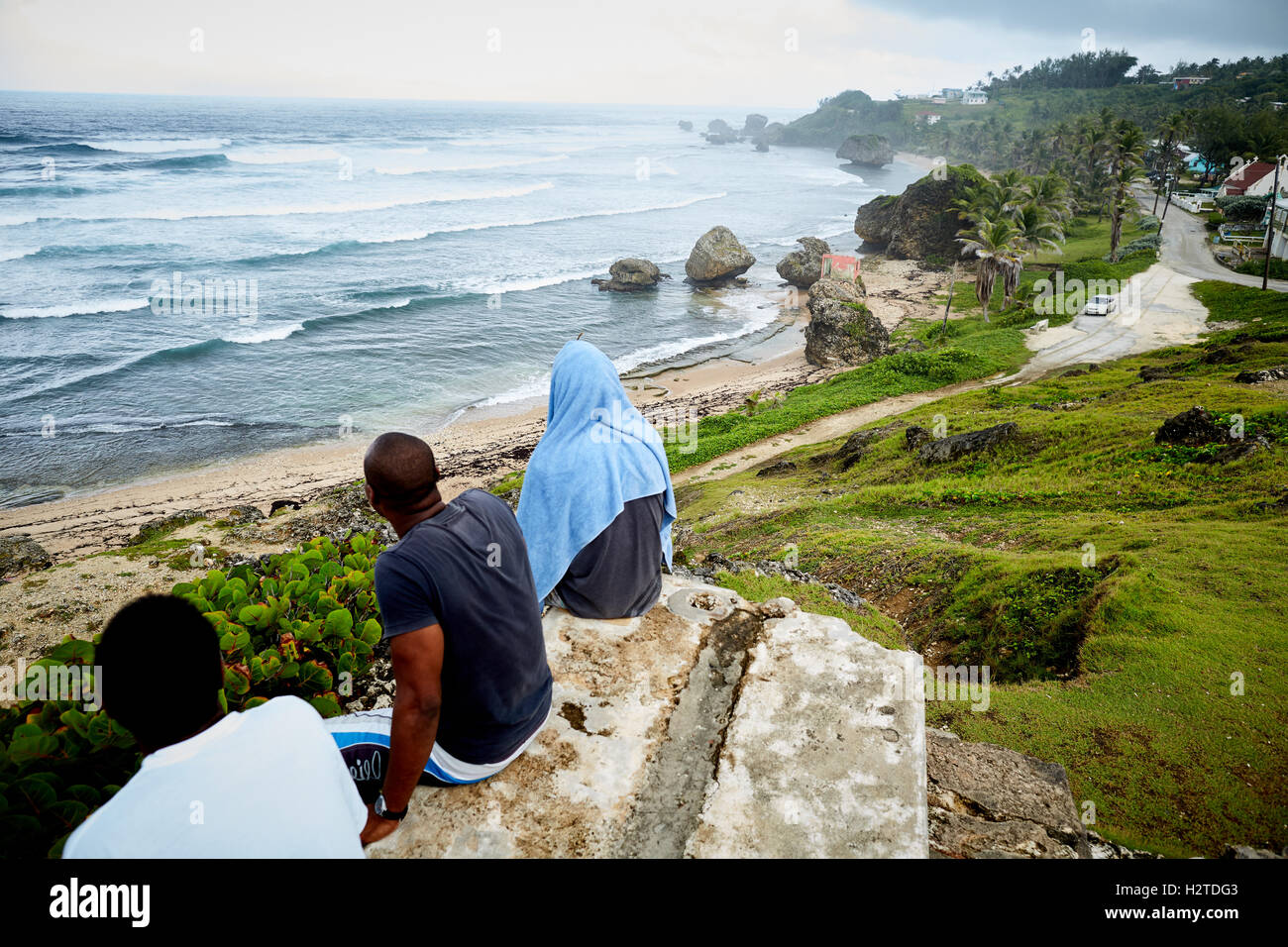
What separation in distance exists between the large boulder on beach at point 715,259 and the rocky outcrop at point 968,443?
1165 inches

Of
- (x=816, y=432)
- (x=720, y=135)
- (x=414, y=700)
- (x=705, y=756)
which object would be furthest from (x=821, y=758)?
(x=720, y=135)

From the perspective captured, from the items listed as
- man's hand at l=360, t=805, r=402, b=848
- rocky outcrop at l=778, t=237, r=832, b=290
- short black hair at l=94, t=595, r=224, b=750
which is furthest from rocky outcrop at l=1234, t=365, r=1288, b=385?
rocky outcrop at l=778, t=237, r=832, b=290

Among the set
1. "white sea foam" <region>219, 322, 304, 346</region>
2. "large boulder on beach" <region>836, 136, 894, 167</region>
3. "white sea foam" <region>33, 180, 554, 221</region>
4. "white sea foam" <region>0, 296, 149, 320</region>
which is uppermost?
"large boulder on beach" <region>836, 136, 894, 167</region>

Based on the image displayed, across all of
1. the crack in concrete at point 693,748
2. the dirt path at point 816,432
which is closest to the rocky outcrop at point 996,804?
the crack in concrete at point 693,748

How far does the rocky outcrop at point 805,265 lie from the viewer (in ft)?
138

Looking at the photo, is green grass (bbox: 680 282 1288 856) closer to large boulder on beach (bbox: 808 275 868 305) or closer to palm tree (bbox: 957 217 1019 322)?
large boulder on beach (bbox: 808 275 868 305)

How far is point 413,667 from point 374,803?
72 centimetres

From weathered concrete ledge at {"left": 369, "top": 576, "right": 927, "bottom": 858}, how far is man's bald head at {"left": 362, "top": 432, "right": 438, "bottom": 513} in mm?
1224

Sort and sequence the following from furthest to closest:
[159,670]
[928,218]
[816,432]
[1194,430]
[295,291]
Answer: [928,218]
[295,291]
[816,432]
[1194,430]
[159,670]

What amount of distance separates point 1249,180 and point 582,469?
65010mm

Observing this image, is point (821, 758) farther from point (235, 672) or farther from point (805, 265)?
point (805, 265)

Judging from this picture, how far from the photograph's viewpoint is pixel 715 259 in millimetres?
40469

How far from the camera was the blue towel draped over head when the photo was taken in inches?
164

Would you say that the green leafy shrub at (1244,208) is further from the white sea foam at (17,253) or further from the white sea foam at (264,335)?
the white sea foam at (17,253)
